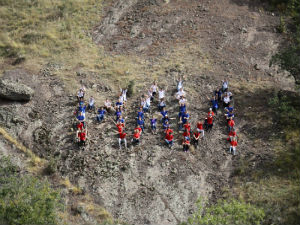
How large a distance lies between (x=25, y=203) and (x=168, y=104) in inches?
465

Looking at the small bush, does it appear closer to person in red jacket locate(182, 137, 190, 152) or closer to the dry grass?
person in red jacket locate(182, 137, 190, 152)

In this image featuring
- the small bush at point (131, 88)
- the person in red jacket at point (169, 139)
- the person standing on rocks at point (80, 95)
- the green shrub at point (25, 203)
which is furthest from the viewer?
the small bush at point (131, 88)

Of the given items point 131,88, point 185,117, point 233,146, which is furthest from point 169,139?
point 131,88

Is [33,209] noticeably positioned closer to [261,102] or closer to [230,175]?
[230,175]

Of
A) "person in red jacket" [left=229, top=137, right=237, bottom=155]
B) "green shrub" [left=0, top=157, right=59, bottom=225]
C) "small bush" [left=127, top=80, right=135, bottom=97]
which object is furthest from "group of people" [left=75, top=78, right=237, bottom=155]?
"green shrub" [left=0, top=157, right=59, bottom=225]

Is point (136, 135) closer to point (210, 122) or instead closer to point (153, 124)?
point (153, 124)

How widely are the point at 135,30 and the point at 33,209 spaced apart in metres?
21.6

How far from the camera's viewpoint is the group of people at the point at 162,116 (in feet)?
69.8

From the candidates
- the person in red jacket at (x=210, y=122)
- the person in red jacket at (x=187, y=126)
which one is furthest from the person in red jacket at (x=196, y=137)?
the person in red jacket at (x=210, y=122)

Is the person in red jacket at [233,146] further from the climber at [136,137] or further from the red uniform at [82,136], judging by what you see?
the red uniform at [82,136]

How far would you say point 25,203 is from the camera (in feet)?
50.1

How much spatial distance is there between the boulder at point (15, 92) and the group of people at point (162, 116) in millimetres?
3285

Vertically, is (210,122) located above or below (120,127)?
above

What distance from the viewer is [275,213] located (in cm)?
1741
